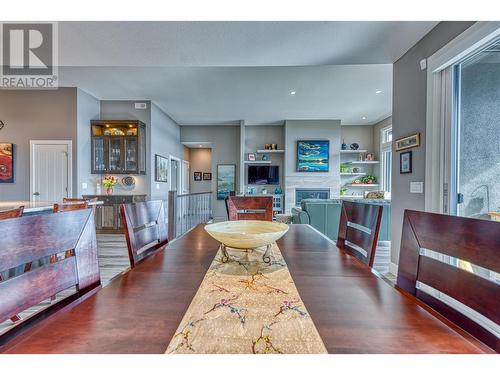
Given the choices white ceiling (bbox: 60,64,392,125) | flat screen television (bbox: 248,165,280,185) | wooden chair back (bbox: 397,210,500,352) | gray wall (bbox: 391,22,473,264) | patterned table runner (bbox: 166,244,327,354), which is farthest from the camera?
flat screen television (bbox: 248,165,280,185)

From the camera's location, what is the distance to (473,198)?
7.35ft

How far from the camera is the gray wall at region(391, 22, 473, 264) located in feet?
8.06

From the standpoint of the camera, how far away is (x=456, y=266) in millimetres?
780

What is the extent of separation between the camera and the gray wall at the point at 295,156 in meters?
7.17

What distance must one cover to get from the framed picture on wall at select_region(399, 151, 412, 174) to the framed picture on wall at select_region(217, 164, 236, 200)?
5386mm

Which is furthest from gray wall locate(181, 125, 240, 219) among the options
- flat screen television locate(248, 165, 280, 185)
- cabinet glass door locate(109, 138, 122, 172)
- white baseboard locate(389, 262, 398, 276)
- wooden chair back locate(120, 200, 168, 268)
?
wooden chair back locate(120, 200, 168, 268)

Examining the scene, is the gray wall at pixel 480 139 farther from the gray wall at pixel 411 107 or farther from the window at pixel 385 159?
the window at pixel 385 159

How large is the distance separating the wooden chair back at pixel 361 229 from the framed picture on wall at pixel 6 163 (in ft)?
20.4

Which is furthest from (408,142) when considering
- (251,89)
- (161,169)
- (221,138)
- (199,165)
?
(199,165)

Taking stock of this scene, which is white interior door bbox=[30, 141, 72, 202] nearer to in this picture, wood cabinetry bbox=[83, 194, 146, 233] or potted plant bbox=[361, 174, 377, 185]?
wood cabinetry bbox=[83, 194, 146, 233]

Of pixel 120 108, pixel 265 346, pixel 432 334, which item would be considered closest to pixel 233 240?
pixel 265 346

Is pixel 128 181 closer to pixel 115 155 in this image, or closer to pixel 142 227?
pixel 115 155

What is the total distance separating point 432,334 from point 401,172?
9.38 feet
